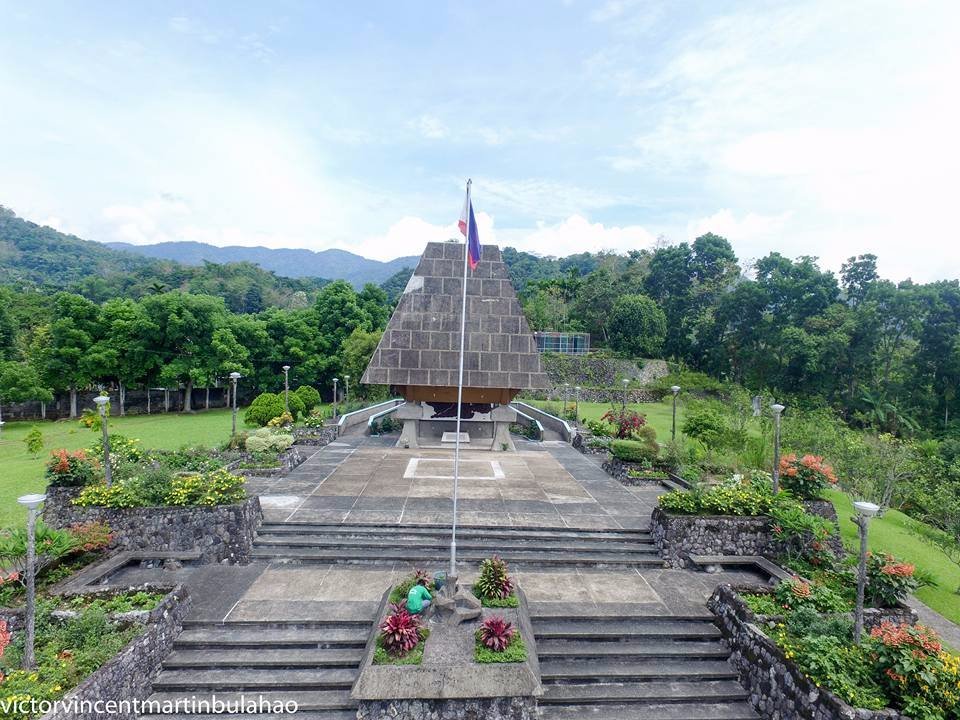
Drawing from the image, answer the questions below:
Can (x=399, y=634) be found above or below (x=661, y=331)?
below

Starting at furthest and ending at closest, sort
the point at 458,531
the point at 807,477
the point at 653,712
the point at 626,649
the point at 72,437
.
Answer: the point at 72,437, the point at 807,477, the point at 458,531, the point at 626,649, the point at 653,712

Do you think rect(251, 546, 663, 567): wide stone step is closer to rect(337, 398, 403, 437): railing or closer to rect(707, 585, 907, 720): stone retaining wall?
rect(707, 585, 907, 720): stone retaining wall

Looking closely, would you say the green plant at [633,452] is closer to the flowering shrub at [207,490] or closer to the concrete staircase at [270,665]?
the concrete staircase at [270,665]

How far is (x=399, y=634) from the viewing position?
20.0 ft

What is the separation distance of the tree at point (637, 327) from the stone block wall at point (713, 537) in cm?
3727

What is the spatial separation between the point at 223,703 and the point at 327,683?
4.22 feet

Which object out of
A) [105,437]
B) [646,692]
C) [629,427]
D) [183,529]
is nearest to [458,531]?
[646,692]

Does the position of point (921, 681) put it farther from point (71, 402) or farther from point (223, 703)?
point (71, 402)

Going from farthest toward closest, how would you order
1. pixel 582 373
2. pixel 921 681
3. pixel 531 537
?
pixel 582 373 → pixel 531 537 → pixel 921 681

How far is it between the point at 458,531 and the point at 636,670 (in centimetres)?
441

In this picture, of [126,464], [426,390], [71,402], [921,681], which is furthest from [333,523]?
[71,402]

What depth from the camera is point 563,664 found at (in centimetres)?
688

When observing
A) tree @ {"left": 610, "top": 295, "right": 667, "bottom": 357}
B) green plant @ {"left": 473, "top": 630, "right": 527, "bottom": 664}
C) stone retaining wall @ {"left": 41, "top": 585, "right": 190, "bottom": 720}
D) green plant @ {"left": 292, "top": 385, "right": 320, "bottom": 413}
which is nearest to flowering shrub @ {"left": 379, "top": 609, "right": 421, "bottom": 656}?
green plant @ {"left": 473, "top": 630, "right": 527, "bottom": 664}

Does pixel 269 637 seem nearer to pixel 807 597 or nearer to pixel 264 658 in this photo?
pixel 264 658
